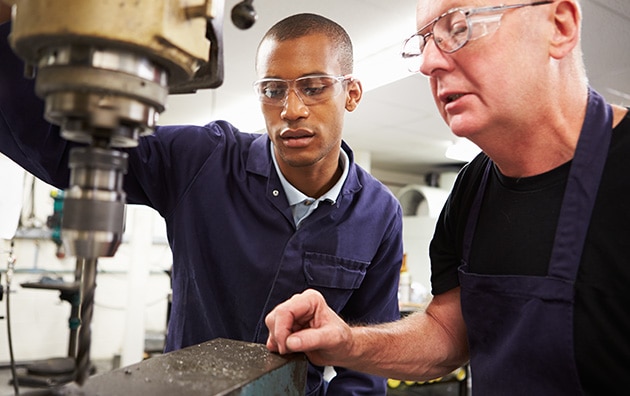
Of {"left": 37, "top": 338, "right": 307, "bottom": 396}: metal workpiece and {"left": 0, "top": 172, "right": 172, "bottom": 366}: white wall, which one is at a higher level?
{"left": 37, "top": 338, "right": 307, "bottom": 396}: metal workpiece

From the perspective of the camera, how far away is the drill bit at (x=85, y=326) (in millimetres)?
612

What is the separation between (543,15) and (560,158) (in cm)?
29

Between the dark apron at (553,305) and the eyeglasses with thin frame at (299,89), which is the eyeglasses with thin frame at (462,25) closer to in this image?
the dark apron at (553,305)

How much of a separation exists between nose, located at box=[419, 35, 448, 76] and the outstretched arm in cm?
55

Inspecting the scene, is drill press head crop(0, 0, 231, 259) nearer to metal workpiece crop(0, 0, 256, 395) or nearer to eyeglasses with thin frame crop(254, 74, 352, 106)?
metal workpiece crop(0, 0, 256, 395)

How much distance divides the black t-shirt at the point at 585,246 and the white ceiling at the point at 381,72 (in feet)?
5.93

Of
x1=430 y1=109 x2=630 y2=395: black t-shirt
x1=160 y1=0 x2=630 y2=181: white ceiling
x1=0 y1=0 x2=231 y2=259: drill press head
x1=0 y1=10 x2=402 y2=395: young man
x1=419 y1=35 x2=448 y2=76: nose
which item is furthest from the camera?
x1=160 y1=0 x2=630 y2=181: white ceiling

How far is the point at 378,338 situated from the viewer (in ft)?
3.86

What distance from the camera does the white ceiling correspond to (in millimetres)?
2709

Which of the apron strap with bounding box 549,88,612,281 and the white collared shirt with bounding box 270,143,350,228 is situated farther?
the white collared shirt with bounding box 270,143,350,228

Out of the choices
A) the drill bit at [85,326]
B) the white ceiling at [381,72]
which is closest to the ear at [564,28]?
the drill bit at [85,326]

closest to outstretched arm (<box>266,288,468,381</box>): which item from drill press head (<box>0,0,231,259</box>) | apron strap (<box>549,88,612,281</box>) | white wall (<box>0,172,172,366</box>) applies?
apron strap (<box>549,88,612,281</box>)

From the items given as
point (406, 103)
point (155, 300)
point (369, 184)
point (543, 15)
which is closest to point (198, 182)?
point (369, 184)

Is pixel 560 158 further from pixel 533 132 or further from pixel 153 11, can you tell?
pixel 153 11
